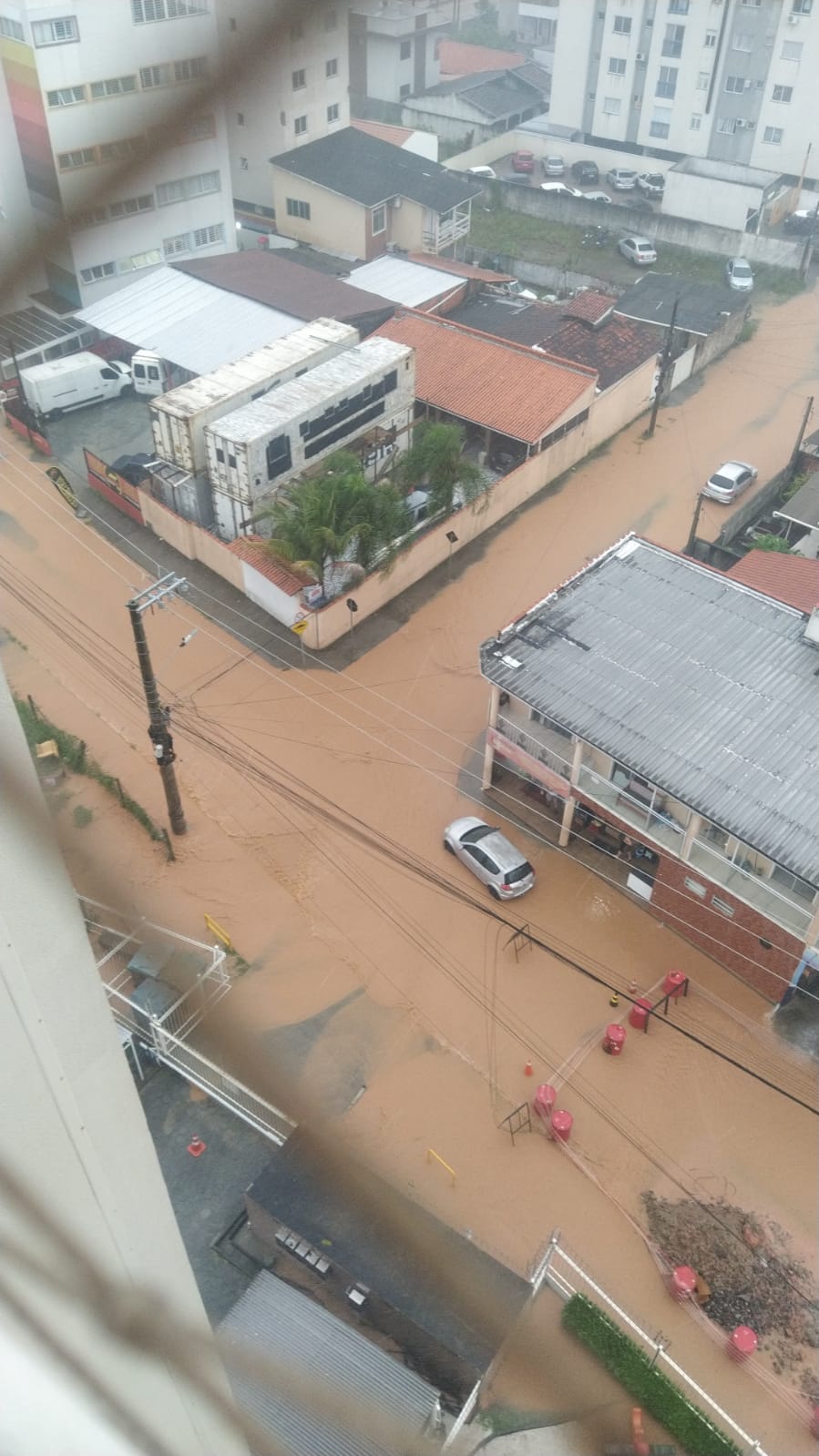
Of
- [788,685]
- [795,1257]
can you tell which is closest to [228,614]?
[788,685]

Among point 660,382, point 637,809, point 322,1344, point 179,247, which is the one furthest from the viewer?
point 179,247

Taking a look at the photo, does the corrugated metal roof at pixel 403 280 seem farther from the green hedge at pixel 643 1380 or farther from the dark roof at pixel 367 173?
the green hedge at pixel 643 1380

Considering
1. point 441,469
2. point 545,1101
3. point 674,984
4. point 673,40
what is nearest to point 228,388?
point 441,469

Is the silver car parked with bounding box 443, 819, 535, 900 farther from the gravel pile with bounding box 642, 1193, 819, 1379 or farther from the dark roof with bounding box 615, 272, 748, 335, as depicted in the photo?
the dark roof with bounding box 615, 272, 748, 335

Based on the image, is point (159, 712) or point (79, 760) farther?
point (79, 760)

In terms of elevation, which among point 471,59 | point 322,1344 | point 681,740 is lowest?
point 322,1344

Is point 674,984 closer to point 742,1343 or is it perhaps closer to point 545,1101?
point 545,1101

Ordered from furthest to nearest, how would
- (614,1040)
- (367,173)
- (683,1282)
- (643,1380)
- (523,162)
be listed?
(523,162) < (367,173) < (614,1040) < (683,1282) < (643,1380)
